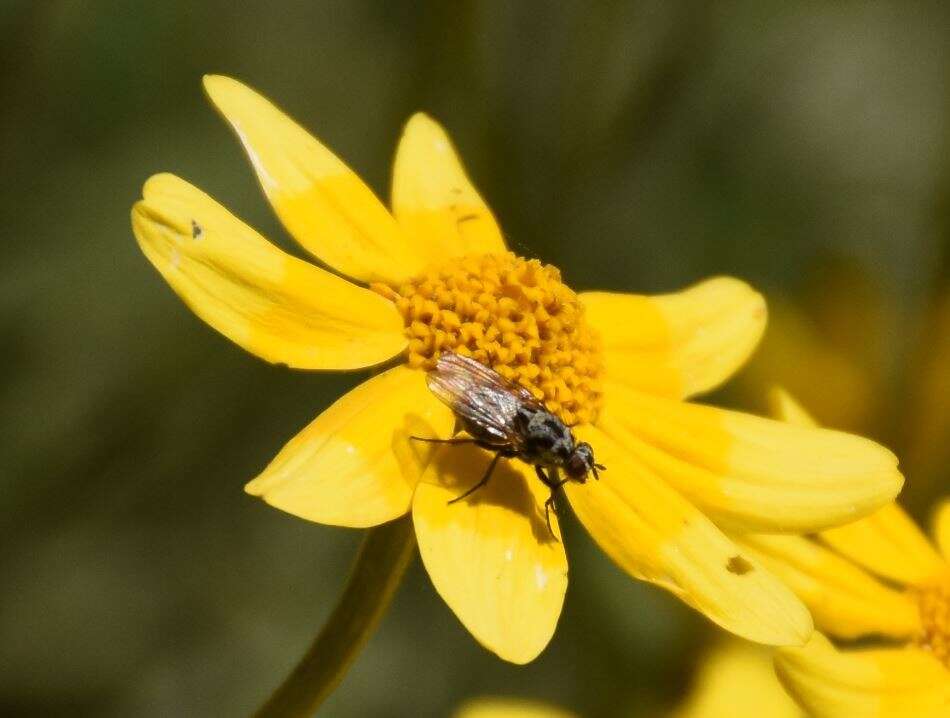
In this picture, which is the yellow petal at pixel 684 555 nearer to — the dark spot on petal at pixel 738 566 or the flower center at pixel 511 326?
the dark spot on petal at pixel 738 566

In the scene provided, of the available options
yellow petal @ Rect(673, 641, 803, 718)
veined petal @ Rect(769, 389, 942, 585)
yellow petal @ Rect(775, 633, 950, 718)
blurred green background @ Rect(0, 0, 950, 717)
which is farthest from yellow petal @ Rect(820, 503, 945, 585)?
blurred green background @ Rect(0, 0, 950, 717)

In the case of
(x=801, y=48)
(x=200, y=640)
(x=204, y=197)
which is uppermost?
(x=204, y=197)

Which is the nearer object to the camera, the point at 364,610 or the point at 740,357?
the point at 364,610

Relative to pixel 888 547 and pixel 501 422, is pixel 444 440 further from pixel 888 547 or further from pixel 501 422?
pixel 888 547

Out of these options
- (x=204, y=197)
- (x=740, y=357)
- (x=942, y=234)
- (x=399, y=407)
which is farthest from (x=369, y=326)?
(x=942, y=234)

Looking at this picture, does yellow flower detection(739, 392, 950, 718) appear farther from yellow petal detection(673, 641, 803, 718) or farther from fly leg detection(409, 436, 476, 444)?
fly leg detection(409, 436, 476, 444)

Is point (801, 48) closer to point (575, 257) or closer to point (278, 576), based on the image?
point (575, 257)

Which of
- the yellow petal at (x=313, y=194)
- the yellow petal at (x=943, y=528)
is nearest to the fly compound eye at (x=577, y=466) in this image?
the yellow petal at (x=313, y=194)
